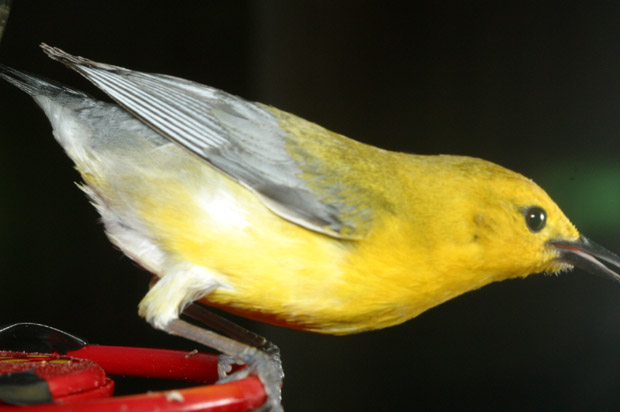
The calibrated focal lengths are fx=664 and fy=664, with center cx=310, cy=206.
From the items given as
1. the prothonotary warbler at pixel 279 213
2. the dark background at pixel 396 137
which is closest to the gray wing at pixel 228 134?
the prothonotary warbler at pixel 279 213

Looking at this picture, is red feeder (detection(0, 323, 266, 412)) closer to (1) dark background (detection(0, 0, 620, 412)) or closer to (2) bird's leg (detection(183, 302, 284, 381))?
(2) bird's leg (detection(183, 302, 284, 381))

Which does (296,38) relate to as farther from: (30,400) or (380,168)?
(30,400)

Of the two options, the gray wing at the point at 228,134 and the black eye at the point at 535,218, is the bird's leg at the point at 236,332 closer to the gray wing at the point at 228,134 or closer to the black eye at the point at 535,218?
the gray wing at the point at 228,134

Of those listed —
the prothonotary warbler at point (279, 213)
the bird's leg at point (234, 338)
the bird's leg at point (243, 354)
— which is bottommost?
the bird's leg at point (234, 338)

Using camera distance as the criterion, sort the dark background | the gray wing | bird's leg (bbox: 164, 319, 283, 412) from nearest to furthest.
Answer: bird's leg (bbox: 164, 319, 283, 412), the gray wing, the dark background

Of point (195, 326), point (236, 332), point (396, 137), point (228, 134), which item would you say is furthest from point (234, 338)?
point (396, 137)

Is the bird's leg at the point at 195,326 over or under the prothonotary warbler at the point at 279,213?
under

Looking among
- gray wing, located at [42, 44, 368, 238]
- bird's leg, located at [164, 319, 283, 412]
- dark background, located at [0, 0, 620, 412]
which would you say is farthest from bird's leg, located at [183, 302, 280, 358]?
dark background, located at [0, 0, 620, 412]

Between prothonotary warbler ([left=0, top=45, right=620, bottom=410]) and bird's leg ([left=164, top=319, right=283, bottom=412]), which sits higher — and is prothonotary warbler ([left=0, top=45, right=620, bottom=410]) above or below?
above

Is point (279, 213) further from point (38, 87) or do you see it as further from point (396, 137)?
point (396, 137)
